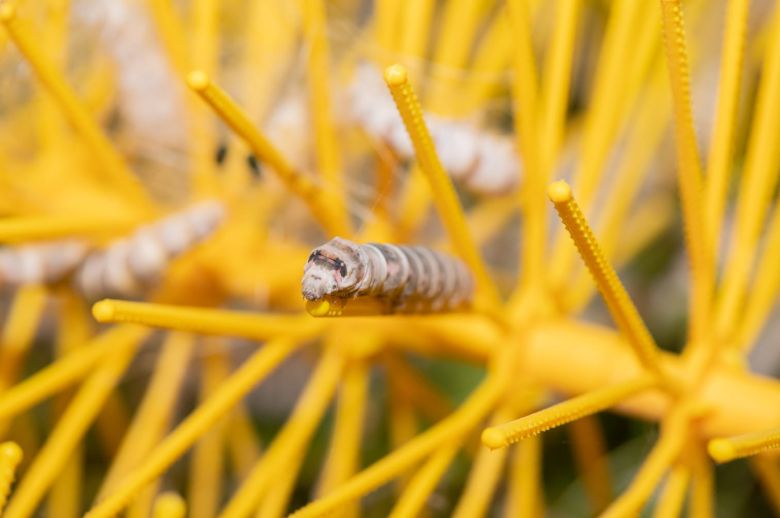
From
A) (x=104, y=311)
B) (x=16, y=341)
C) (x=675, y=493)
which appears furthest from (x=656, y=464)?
(x=16, y=341)

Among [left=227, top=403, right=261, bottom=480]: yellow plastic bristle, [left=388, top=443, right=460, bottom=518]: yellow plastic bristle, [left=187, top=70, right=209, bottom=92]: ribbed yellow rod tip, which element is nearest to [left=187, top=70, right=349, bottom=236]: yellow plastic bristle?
[left=187, top=70, right=209, bottom=92]: ribbed yellow rod tip

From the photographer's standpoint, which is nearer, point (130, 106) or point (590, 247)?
point (590, 247)

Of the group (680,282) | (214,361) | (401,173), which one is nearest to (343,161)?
(401,173)

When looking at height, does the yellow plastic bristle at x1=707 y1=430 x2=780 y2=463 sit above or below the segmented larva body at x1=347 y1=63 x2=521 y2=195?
below

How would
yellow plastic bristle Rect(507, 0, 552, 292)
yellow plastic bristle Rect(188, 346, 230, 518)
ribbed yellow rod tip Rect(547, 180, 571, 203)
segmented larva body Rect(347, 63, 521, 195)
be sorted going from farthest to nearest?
yellow plastic bristle Rect(188, 346, 230, 518)
segmented larva body Rect(347, 63, 521, 195)
yellow plastic bristle Rect(507, 0, 552, 292)
ribbed yellow rod tip Rect(547, 180, 571, 203)

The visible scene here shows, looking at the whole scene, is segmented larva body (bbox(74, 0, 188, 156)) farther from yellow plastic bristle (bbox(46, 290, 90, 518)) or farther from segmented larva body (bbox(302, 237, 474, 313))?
segmented larva body (bbox(302, 237, 474, 313))

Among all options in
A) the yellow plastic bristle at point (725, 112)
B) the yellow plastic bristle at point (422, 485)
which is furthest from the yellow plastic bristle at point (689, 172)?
the yellow plastic bristle at point (422, 485)

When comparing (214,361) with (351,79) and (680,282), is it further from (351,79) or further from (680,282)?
(680,282)
